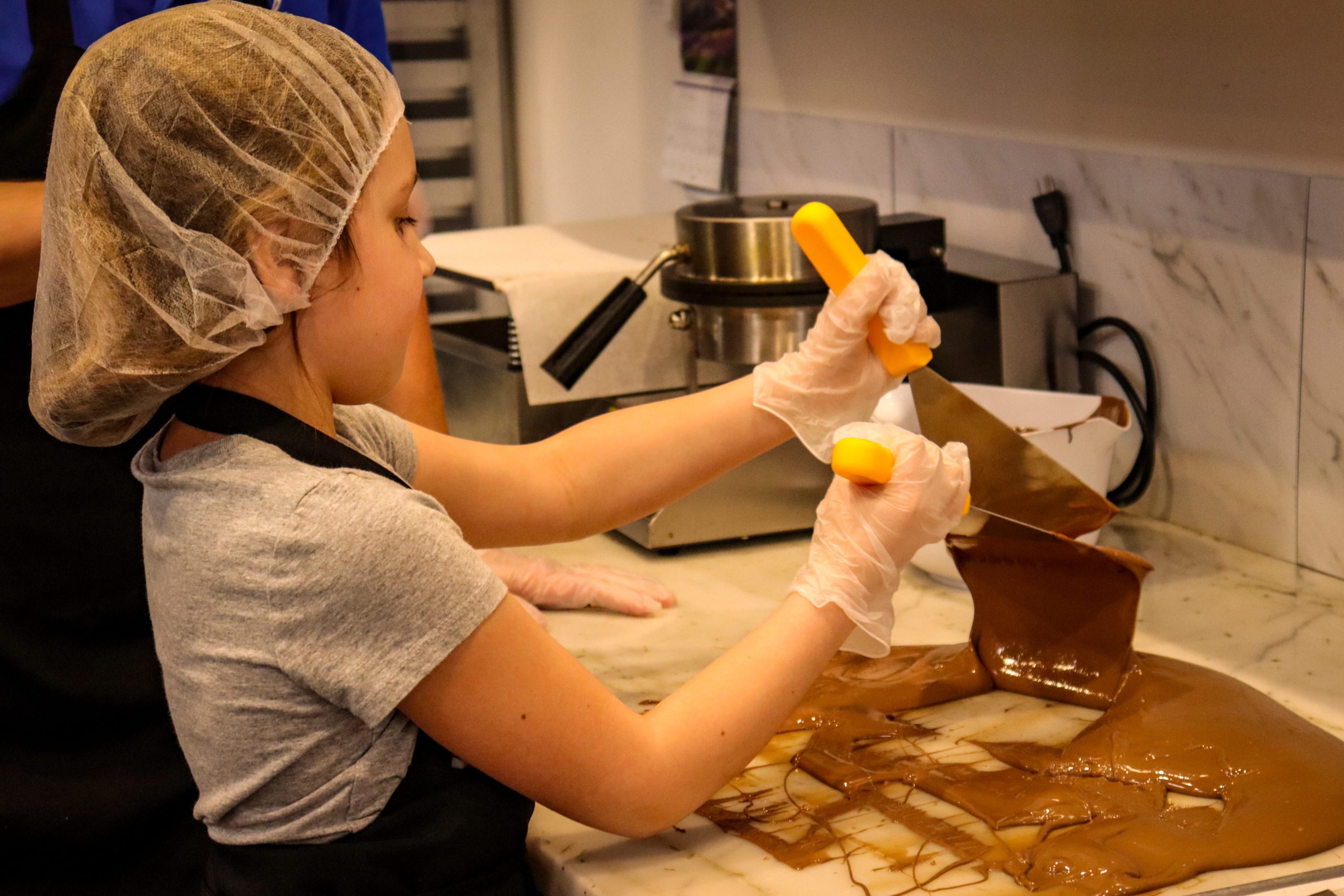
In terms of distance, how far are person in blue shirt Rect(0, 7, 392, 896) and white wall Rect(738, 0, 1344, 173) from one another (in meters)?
1.13

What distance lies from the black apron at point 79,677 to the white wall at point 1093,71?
114 centimetres

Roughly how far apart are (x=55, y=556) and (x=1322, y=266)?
1252 millimetres

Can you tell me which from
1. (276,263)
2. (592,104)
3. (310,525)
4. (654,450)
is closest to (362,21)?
(654,450)

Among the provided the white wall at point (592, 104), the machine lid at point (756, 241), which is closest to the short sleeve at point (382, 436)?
the machine lid at point (756, 241)

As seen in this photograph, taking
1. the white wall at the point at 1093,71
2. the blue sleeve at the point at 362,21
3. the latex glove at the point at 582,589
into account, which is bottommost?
the latex glove at the point at 582,589

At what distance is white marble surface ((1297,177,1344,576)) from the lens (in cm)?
139

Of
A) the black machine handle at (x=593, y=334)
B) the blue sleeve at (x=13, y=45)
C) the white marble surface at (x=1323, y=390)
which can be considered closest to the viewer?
the blue sleeve at (x=13, y=45)

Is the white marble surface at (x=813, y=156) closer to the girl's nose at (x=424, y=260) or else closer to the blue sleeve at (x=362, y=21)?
the blue sleeve at (x=362, y=21)

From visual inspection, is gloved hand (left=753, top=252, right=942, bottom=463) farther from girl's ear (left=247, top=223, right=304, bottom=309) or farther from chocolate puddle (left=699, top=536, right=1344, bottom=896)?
girl's ear (left=247, top=223, right=304, bottom=309)

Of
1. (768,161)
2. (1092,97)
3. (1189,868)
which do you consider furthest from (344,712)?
(768,161)

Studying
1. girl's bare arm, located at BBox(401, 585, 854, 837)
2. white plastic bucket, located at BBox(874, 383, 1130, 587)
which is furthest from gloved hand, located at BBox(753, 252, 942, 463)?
girl's bare arm, located at BBox(401, 585, 854, 837)

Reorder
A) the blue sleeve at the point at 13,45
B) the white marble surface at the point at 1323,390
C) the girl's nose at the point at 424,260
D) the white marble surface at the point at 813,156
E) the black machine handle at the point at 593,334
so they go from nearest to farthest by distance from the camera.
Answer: the girl's nose at the point at 424,260 < the blue sleeve at the point at 13,45 < the white marble surface at the point at 1323,390 < the black machine handle at the point at 593,334 < the white marble surface at the point at 813,156

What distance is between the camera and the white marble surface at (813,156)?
2.07 meters

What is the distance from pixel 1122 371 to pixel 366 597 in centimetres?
112
